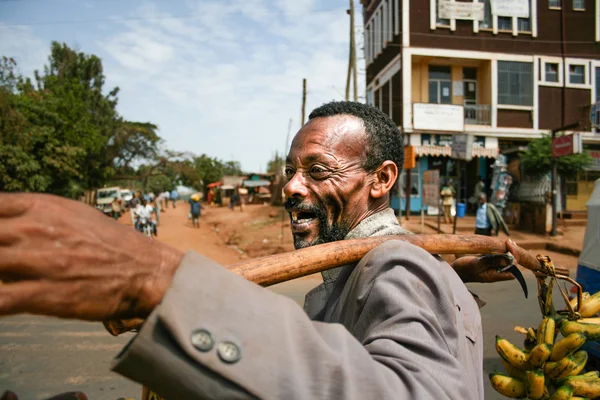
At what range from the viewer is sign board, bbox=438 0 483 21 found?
19453 millimetres

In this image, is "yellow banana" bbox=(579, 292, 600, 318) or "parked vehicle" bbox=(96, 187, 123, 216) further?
"parked vehicle" bbox=(96, 187, 123, 216)

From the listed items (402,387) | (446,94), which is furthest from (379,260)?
(446,94)

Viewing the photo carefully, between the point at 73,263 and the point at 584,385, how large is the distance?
8.15 ft

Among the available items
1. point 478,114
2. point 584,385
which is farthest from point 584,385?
point 478,114

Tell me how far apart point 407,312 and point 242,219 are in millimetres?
Result: 24449

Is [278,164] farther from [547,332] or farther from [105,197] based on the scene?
[547,332]

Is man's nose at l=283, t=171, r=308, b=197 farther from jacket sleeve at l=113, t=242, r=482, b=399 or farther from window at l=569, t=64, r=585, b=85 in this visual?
window at l=569, t=64, r=585, b=85

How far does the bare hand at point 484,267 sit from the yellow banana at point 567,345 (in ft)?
1.88

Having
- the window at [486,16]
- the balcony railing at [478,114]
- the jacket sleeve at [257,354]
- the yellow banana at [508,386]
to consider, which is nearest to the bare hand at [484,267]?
the yellow banana at [508,386]

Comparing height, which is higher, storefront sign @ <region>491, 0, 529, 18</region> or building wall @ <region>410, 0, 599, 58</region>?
storefront sign @ <region>491, 0, 529, 18</region>

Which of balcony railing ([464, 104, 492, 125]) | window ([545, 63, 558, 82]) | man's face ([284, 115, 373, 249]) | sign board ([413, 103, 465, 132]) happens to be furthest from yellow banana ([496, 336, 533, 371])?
window ([545, 63, 558, 82])

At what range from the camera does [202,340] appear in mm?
631

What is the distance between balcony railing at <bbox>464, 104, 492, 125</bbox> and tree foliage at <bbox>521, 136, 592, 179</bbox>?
4522 millimetres

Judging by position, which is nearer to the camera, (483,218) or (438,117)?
(483,218)
